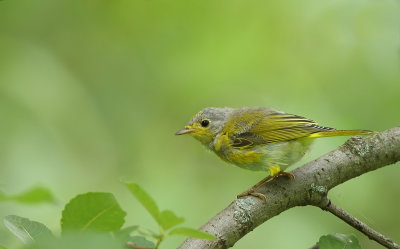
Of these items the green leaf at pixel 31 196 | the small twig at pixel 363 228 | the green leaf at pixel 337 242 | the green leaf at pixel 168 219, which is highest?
the green leaf at pixel 31 196

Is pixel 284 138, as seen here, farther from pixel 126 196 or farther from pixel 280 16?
pixel 280 16

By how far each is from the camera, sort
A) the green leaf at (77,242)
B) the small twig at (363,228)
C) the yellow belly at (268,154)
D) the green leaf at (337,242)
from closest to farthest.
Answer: the green leaf at (77,242) < the green leaf at (337,242) < the small twig at (363,228) < the yellow belly at (268,154)

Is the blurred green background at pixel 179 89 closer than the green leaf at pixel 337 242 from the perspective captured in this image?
No

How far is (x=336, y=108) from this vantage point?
482cm

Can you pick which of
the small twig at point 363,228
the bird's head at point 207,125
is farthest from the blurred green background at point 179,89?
the small twig at point 363,228

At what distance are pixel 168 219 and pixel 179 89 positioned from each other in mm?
4395

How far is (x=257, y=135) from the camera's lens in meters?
3.83

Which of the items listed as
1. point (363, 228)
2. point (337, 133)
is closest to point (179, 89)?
point (337, 133)

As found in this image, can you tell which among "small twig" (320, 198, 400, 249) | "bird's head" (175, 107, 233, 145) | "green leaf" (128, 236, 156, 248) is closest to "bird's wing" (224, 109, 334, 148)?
"bird's head" (175, 107, 233, 145)

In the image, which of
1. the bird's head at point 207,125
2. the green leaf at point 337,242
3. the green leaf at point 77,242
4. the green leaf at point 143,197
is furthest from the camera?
the bird's head at point 207,125

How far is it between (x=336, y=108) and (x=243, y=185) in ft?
3.95

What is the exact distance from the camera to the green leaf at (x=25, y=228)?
114 centimetres

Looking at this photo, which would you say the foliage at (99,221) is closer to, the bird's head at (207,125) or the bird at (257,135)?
the bird at (257,135)

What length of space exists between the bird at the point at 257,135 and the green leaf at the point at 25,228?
2.18 m
